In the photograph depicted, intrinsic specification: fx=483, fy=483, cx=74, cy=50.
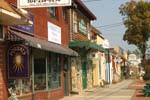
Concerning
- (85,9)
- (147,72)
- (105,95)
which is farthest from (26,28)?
(147,72)

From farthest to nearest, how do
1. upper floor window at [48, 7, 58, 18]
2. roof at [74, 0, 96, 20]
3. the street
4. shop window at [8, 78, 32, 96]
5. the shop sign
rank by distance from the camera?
1. the shop sign
2. roof at [74, 0, 96, 20]
3. the street
4. upper floor window at [48, 7, 58, 18]
5. shop window at [8, 78, 32, 96]

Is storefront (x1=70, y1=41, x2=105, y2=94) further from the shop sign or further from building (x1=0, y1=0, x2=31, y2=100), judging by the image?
building (x1=0, y1=0, x2=31, y2=100)

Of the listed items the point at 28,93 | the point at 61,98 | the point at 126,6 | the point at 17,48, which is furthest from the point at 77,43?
the point at 126,6

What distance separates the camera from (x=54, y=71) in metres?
26.8

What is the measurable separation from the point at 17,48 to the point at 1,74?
1226 mm

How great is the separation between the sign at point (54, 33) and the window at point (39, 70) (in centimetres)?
170

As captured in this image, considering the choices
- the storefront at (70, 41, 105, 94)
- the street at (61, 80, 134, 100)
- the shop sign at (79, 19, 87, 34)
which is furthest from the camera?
the shop sign at (79, 19, 87, 34)

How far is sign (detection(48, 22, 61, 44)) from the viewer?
2548cm

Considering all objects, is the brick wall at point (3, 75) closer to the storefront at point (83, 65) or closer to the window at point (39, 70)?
the window at point (39, 70)

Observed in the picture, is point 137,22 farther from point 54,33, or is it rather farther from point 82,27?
point 54,33

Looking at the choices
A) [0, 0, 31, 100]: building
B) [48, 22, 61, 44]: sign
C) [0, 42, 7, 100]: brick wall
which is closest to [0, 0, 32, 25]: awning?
[0, 0, 31, 100]: building

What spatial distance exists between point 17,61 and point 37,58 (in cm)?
450

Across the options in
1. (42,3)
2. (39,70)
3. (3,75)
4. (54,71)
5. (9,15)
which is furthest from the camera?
(54,71)

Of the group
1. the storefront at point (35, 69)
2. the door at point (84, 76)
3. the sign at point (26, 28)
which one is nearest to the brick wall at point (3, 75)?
the storefront at point (35, 69)
